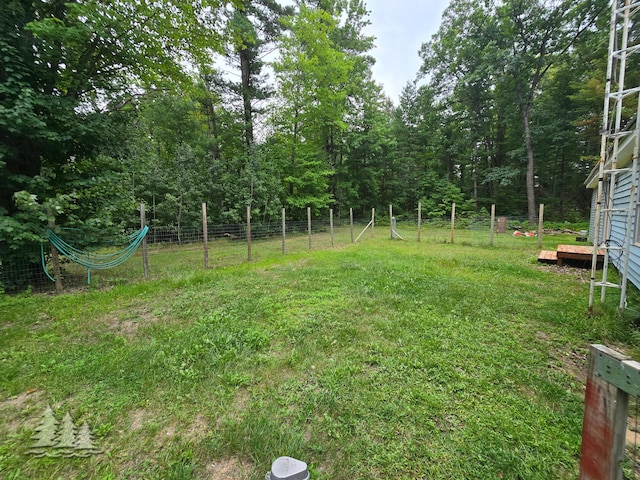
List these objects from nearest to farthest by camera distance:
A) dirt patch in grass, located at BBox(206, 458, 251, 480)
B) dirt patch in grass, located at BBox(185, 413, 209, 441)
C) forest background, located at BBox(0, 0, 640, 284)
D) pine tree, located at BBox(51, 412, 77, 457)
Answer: dirt patch in grass, located at BBox(206, 458, 251, 480) < pine tree, located at BBox(51, 412, 77, 457) < dirt patch in grass, located at BBox(185, 413, 209, 441) < forest background, located at BBox(0, 0, 640, 284)

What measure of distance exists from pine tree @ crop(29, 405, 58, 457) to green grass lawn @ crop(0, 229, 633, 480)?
4 cm

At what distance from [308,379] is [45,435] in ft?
5.67

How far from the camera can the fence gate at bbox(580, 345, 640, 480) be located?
0.92 meters

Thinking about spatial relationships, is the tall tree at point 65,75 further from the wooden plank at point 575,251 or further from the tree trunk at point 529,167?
the tree trunk at point 529,167

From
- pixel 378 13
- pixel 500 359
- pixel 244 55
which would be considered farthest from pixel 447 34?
pixel 500 359

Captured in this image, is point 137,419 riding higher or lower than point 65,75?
lower

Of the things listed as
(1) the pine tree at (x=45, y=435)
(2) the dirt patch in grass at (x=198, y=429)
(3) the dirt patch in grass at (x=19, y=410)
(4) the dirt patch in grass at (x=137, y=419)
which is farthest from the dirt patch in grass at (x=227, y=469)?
(3) the dirt patch in grass at (x=19, y=410)

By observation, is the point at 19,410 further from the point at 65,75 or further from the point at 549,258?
the point at 549,258

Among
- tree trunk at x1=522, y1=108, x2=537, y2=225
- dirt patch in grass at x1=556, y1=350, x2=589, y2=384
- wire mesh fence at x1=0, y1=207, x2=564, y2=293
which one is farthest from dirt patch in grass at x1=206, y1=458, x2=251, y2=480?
tree trunk at x1=522, y1=108, x2=537, y2=225

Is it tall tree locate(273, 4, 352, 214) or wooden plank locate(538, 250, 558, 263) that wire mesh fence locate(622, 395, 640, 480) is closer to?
wooden plank locate(538, 250, 558, 263)

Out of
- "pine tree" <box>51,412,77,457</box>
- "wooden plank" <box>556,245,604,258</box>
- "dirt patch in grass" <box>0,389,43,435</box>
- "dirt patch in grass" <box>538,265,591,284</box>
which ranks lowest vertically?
"pine tree" <box>51,412,77,457</box>

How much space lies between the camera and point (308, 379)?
2.22 metres

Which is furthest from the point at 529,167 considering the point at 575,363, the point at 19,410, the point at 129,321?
the point at 19,410

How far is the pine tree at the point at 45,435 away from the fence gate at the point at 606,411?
9.02 feet
